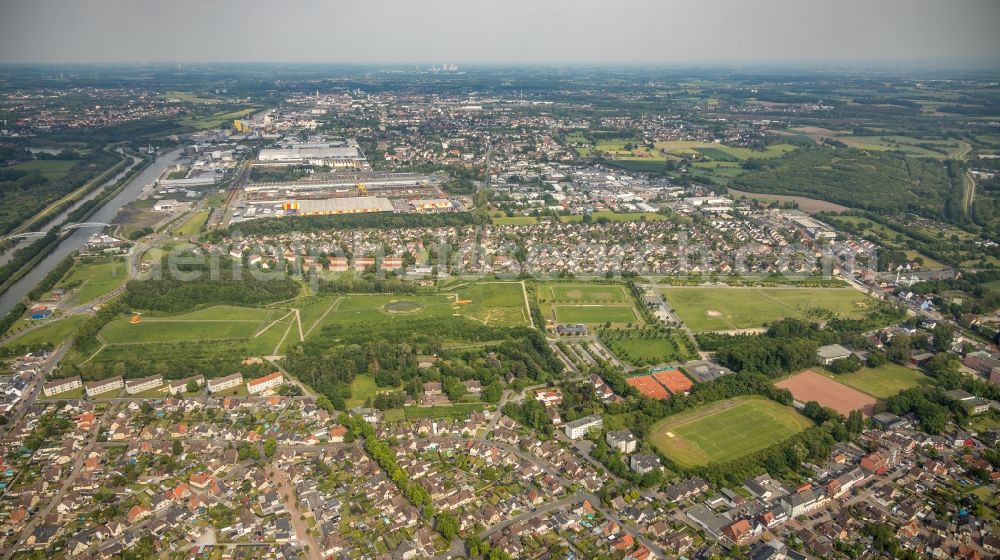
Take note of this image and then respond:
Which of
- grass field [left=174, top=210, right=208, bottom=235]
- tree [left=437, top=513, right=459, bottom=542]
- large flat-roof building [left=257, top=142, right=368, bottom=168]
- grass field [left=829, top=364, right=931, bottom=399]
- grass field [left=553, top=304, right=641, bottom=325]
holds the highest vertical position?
large flat-roof building [left=257, top=142, right=368, bottom=168]

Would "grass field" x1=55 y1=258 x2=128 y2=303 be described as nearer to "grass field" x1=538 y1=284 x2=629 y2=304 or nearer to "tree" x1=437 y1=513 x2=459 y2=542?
"grass field" x1=538 y1=284 x2=629 y2=304

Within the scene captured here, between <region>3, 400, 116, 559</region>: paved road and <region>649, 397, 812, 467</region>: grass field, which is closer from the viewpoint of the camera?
<region>3, 400, 116, 559</region>: paved road

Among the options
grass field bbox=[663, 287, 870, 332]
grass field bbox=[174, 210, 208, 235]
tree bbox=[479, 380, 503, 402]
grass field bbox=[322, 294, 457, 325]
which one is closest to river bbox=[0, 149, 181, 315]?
grass field bbox=[174, 210, 208, 235]

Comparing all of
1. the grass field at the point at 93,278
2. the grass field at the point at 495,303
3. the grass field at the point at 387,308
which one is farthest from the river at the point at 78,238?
the grass field at the point at 495,303

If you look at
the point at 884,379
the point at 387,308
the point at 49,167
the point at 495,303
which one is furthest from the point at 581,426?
the point at 49,167

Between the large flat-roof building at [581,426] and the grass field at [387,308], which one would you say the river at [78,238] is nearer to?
the grass field at [387,308]

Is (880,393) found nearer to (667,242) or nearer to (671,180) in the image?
(667,242)
